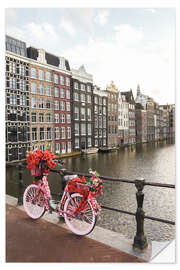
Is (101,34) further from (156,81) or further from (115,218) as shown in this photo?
(115,218)

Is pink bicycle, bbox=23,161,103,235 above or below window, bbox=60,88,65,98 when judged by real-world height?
below

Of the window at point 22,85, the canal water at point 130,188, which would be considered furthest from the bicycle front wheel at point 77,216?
the window at point 22,85

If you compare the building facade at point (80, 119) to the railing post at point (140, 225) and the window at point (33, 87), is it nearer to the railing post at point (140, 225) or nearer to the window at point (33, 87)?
the window at point (33, 87)

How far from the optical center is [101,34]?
11.8ft

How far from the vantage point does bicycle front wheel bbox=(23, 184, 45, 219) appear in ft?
9.68

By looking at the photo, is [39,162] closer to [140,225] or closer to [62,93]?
[140,225]

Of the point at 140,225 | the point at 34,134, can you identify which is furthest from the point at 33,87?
the point at 140,225

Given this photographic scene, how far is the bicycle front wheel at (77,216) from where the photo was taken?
7.91 feet

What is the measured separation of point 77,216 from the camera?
247 cm

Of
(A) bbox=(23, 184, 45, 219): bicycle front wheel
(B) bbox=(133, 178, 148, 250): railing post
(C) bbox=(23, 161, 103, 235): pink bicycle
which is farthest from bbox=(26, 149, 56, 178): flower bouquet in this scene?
(B) bbox=(133, 178, 148, 250): railing post

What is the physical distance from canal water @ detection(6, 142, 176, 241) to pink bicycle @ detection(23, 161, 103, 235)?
81 cm

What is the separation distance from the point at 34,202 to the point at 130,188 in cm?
595

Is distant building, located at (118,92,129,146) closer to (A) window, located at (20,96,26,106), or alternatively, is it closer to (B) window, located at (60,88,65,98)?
(B) window, located at (60,88,65,98)
